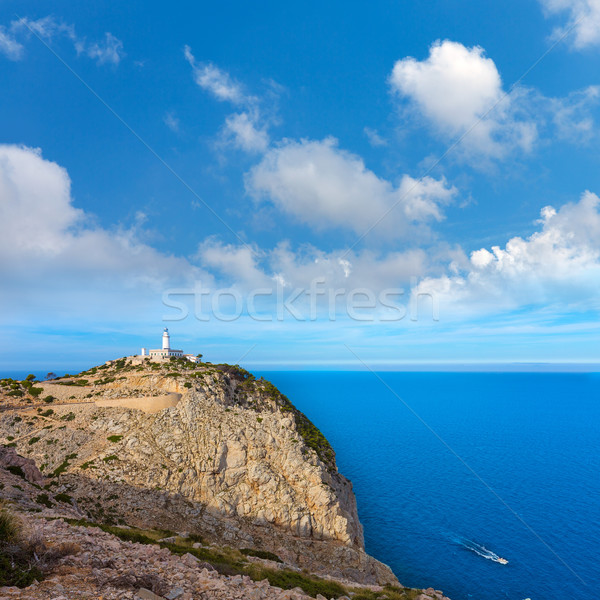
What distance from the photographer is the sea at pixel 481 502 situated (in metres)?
41.7

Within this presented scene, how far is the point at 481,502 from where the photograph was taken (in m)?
61.1

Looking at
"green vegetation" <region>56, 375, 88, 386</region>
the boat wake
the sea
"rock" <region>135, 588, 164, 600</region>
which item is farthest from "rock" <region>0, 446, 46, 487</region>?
the boat wake

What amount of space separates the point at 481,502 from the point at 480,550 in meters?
16.5

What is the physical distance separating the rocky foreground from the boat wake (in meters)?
14.7

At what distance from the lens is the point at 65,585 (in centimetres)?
1141

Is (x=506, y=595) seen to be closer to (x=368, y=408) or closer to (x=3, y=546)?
(x=3, y=546)

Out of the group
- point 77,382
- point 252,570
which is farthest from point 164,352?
point 252,570

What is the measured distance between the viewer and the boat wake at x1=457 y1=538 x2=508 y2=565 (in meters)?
44.4

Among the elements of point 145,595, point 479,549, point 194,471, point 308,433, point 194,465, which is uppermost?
point 145,595

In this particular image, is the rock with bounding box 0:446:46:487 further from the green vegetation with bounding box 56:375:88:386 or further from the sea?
the sea

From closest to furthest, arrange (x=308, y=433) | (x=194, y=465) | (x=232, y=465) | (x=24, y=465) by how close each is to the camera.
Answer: (x=24, y=465) < (x=194, y=465) < (x=232, y=465) < (x=308, y=433)

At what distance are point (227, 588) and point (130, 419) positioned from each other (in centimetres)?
3222

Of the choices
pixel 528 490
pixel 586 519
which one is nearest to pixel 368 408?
pixel 528 490

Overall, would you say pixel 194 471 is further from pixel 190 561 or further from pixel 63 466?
pixel 190 561
